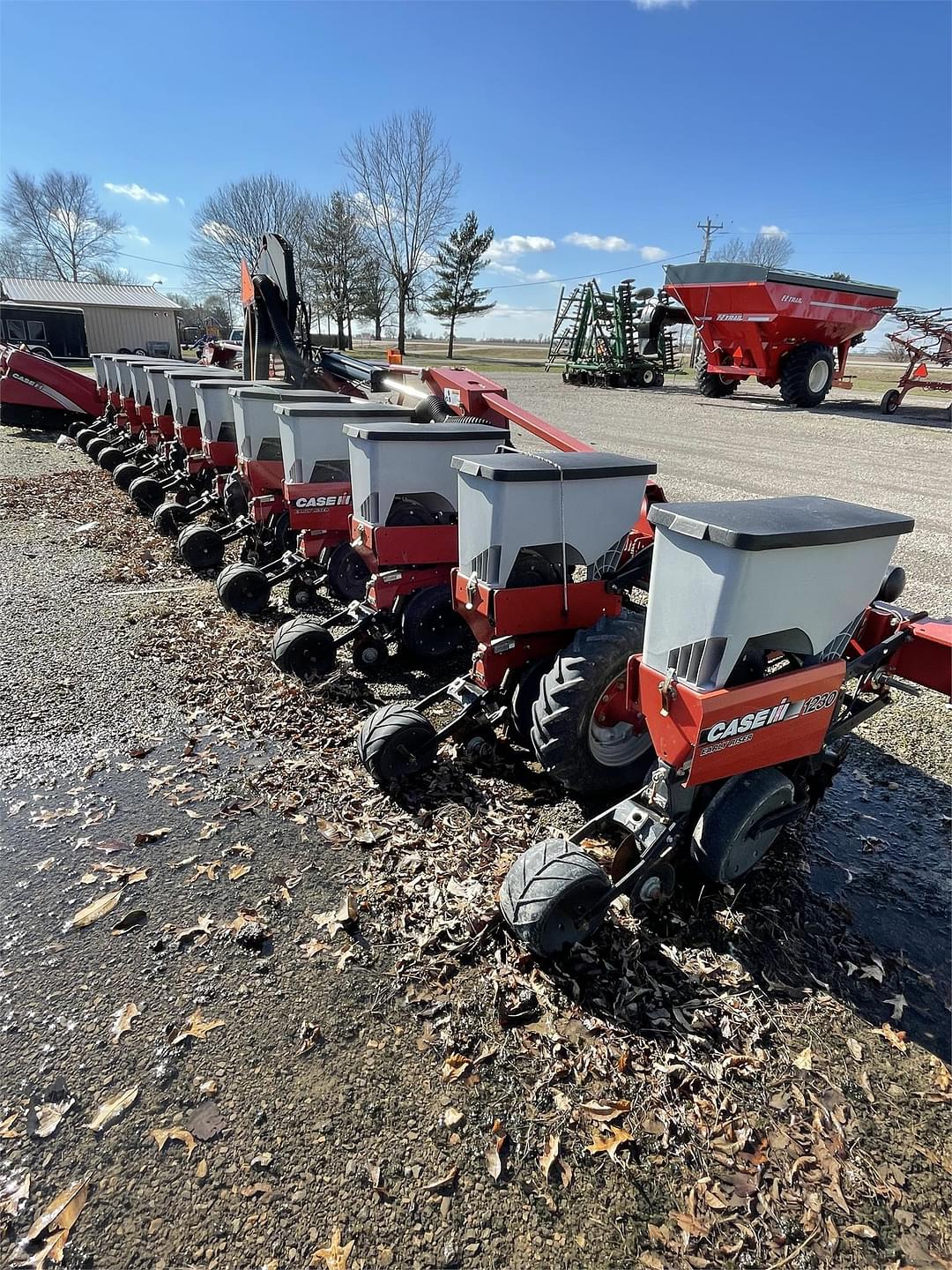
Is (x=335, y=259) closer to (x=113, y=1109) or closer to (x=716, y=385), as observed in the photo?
(x=716, y=385)

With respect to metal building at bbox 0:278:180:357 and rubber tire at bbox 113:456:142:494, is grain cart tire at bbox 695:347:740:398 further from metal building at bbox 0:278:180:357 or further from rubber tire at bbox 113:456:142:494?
metal building at bbox 0:278:180:357

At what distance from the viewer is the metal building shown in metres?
38.6

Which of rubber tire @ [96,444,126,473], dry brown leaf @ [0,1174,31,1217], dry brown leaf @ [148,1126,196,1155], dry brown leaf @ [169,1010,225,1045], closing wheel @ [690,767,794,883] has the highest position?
closing wheel @ [690,767,794,883]

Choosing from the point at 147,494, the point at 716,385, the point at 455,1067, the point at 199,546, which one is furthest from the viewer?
the point at 716,385

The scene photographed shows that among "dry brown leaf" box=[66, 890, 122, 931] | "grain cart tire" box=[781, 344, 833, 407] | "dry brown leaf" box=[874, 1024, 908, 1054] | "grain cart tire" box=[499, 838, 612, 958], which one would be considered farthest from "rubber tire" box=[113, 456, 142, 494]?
"grain cart tire" box=[781, 344, 833, 407]

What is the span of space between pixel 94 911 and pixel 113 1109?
0.97 metres

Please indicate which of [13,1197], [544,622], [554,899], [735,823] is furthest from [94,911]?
[735,823]

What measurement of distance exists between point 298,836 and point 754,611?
7.88ft

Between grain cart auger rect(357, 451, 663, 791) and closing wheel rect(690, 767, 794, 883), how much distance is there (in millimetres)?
698

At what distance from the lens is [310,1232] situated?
6.51ft

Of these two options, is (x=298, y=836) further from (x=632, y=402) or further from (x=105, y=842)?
Result: (x=632, y=402)

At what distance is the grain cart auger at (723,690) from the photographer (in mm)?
2537

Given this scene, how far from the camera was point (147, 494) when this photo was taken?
31.4ft

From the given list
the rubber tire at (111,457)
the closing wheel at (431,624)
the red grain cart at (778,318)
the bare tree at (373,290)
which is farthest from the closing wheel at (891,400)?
the bare tree at (373,290)
